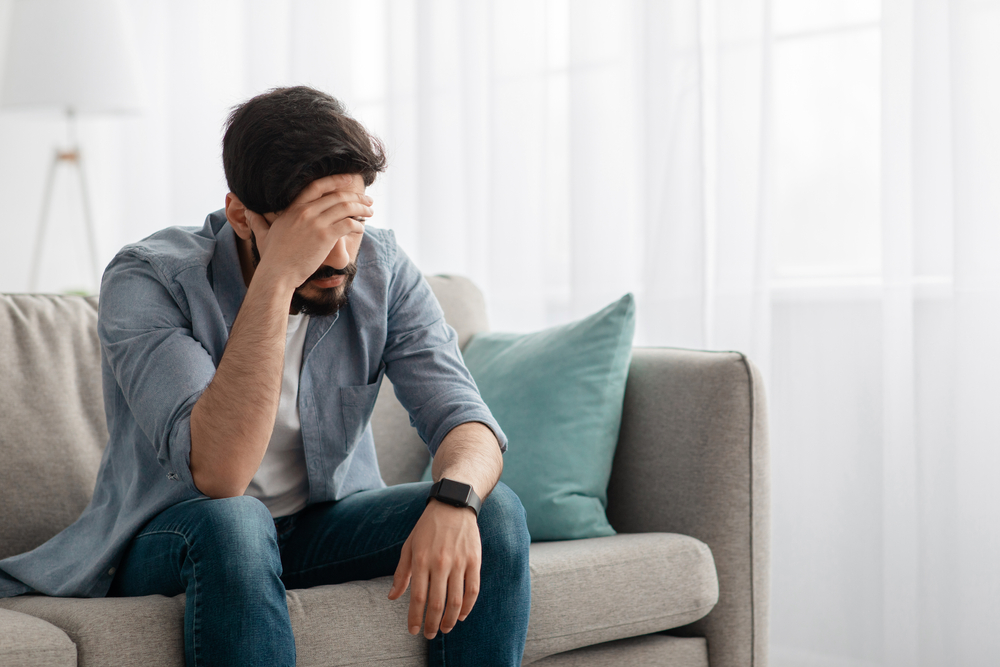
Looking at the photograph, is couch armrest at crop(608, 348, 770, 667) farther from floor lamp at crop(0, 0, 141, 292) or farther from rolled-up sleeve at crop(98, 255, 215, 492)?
floor lamp at crop(0, 0, 141, 292)

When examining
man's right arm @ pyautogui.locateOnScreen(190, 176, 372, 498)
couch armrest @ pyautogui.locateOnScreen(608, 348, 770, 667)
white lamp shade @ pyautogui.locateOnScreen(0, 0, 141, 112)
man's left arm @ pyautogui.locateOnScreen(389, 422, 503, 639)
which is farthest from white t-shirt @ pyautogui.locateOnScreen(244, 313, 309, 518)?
white lamp shade @ pyautogui.locateOnScreen(0, 0, 141, 112)

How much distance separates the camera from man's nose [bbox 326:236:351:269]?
1.14 meters

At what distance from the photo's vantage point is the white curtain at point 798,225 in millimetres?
1570

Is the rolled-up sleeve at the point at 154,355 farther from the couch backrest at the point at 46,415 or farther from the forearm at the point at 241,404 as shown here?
the couch backrest at the point at 46,415

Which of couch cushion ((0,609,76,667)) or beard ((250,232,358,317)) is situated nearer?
couch cushion ((0,609,76,667))

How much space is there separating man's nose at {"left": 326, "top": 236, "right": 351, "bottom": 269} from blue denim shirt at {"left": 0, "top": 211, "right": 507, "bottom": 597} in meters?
0.10

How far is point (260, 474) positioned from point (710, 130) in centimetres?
121

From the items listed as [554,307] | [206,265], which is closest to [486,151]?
[554,307]

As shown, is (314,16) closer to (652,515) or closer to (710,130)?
(710,130)

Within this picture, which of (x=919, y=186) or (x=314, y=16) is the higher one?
(x=314, y=16)

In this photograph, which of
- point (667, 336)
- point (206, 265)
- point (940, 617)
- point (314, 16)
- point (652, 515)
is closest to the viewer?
point (206, 265)

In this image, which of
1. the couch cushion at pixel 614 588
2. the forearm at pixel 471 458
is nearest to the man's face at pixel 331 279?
the forearm at pixel 471 458

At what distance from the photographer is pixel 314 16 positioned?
2.58 metres

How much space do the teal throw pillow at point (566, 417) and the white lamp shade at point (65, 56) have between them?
1533 millimetres
